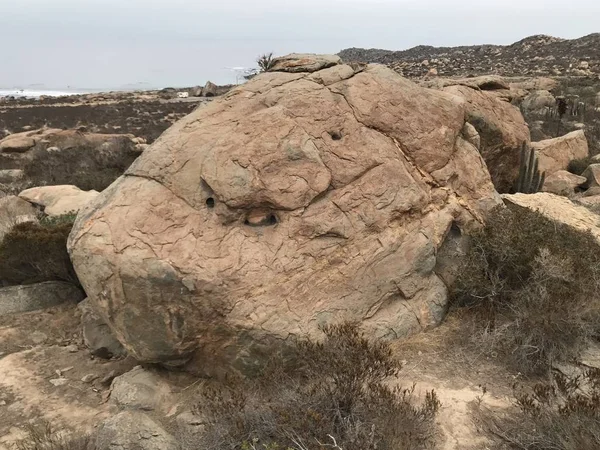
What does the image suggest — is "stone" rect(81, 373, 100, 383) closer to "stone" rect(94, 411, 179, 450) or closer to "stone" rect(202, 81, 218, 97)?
"stone" rect(94, 411, 179, 450)

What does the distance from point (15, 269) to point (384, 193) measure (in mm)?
5593

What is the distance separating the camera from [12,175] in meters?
17.5

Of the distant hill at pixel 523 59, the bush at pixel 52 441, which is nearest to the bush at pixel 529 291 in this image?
the bush at pixel 52 441

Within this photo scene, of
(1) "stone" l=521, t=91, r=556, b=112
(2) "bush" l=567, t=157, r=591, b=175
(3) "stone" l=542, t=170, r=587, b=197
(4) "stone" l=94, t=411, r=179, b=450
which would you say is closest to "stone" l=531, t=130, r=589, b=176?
(2) "bush" l=567, t=157, r=591, b=175

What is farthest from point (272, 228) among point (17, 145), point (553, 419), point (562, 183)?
point (17, 145)

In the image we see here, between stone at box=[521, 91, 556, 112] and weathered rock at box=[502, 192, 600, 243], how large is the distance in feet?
61.1

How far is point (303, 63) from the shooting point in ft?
24.2

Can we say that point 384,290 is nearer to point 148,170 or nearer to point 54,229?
point 148,170

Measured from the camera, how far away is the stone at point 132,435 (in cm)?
418

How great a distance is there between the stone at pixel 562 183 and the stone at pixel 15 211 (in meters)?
11.3

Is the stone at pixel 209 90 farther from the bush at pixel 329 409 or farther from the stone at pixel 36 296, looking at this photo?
the bush at pixel 329 409

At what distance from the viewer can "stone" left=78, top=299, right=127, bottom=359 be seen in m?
6.34

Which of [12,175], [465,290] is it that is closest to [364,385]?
[465,290]

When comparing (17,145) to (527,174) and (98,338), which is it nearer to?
(98,338)
